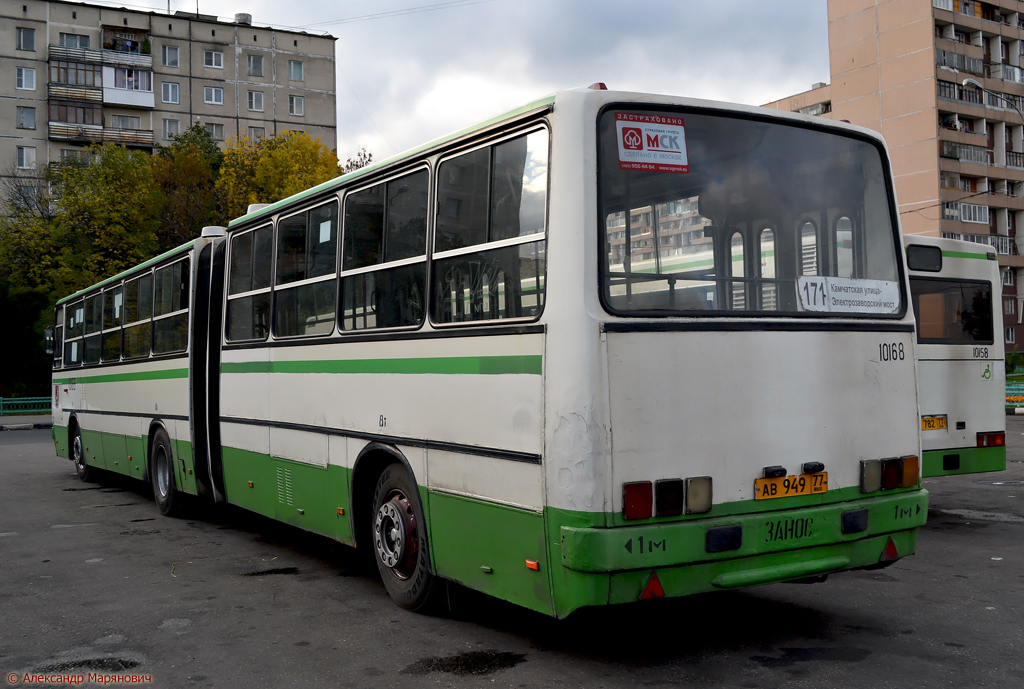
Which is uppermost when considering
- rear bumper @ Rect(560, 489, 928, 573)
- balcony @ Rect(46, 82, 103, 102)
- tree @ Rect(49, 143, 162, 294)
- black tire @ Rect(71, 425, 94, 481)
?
balcony @ Rect(46, 82, 103, 102)

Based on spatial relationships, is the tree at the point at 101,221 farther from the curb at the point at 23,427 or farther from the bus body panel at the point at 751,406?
the bus body panel at the point at 751,406

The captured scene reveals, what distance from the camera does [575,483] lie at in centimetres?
480

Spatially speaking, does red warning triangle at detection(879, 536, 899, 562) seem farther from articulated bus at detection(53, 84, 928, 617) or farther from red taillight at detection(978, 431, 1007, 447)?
red taillight at detection(978, 431, 1007, 447)

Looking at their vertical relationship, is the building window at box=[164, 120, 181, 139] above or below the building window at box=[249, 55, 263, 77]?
below

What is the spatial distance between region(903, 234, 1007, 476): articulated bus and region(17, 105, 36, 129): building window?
62.0m

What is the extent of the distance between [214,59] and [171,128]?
5411mm

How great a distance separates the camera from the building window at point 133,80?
6109cm

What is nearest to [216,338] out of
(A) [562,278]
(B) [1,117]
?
(A) [562,278]

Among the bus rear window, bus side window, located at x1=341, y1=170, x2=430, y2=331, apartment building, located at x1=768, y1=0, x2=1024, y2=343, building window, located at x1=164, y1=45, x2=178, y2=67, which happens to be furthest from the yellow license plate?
building window, located at x1=164, y1=45, x2=178, y2=67

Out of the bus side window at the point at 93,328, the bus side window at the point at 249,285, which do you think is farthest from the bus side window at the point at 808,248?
the bus side window at the point at 93,328

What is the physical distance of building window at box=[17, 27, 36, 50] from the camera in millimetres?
60250

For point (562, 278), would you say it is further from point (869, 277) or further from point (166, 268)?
point (166, 268)

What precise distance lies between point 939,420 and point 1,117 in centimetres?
6300

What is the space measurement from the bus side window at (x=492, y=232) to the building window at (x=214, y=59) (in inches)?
2510
